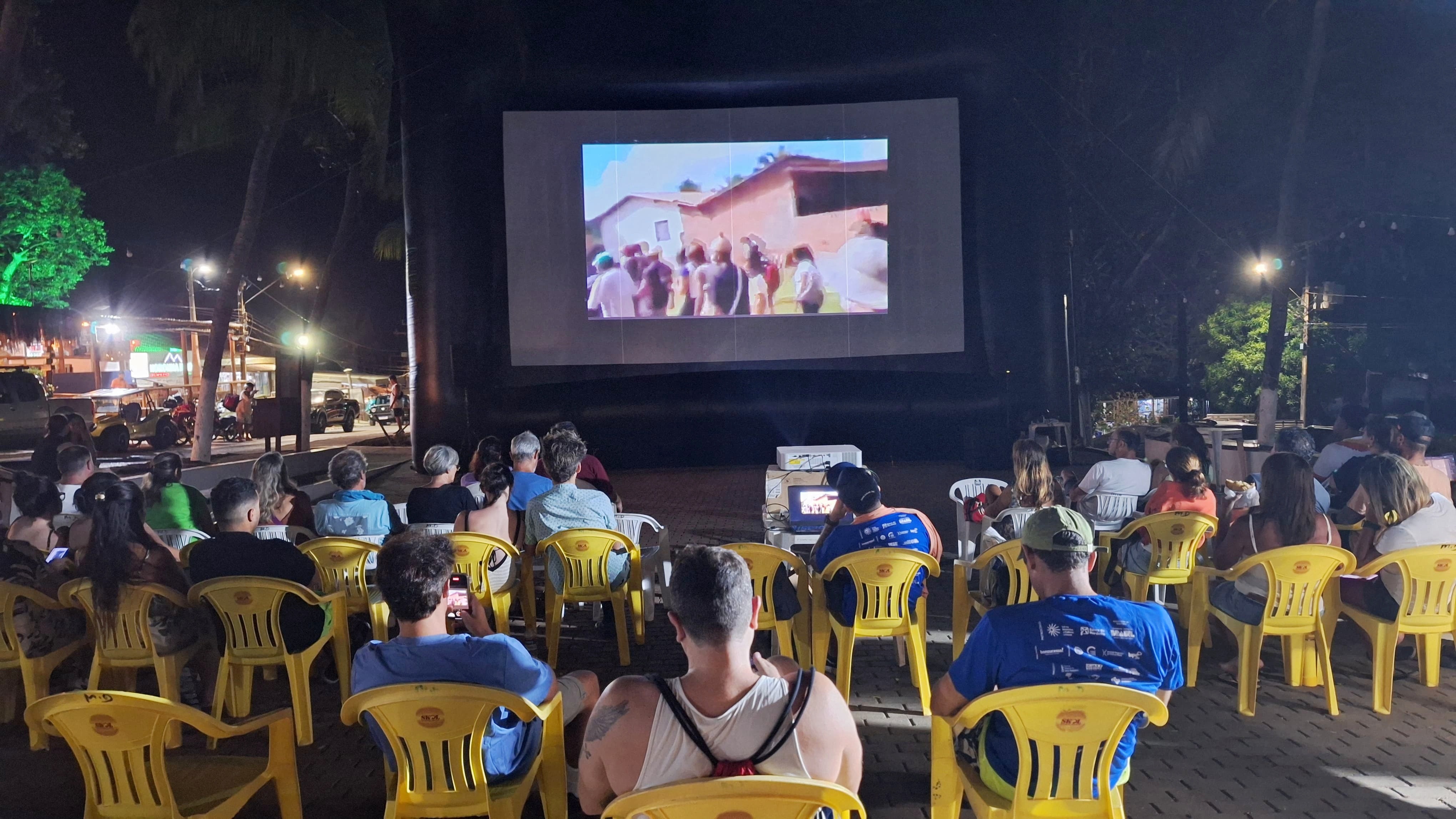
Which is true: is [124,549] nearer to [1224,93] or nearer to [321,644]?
[321,644]

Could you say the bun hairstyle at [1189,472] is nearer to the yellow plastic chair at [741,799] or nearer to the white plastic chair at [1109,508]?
the white plastic chair at [1109,508]

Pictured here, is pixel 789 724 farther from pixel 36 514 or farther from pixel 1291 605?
pixel 36 514

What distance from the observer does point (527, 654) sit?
2496 millimetres

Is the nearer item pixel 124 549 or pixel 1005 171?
pixel 124 549

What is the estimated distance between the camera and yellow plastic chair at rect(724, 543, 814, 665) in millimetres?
4047

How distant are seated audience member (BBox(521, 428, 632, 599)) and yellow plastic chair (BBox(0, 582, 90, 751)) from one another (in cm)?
196

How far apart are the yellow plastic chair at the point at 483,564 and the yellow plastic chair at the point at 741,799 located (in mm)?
2642

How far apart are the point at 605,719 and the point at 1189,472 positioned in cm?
388

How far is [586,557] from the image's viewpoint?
15.0 ft

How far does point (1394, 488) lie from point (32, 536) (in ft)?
19.8

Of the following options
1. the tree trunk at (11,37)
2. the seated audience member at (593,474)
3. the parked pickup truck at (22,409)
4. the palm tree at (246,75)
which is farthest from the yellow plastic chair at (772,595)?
the parked pickup truck at (22,409)

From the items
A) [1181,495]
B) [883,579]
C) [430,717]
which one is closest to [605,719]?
[430,717]

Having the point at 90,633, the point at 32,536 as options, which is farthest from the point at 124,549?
the point at 32,536

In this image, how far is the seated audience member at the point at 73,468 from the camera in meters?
5.55
